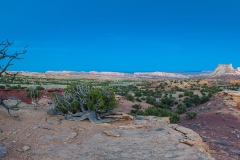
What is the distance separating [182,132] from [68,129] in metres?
4.18

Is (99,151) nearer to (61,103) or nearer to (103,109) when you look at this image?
(103,109)

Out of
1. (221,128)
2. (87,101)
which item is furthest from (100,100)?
(221,128)

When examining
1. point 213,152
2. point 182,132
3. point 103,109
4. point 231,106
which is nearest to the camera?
point 213,152

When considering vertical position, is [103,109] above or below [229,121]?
above

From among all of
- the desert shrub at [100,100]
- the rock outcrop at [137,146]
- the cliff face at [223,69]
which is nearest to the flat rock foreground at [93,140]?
the rock outcrop at [137,146]

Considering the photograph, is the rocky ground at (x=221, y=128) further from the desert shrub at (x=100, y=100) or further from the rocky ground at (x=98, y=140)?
the desert shrub at (x=100, y=100)

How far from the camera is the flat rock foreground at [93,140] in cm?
834

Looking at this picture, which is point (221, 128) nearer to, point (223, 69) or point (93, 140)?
point (93, 140)

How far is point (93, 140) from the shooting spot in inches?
390

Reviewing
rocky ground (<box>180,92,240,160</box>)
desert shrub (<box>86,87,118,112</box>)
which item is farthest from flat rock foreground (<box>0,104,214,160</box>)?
A: rocky ground (<box>180,92,240,160</box>)

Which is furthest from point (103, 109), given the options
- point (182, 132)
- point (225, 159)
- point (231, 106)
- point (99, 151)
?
point (231, 106)

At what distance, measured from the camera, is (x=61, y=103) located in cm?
1414

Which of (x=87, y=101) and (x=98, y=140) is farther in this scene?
(x=87, y=101)

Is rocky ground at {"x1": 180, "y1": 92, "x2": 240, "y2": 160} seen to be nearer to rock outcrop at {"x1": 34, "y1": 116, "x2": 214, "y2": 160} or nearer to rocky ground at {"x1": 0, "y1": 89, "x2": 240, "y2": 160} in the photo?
rocky ground at {"x1": 0, "y1": 89, "x2": 240, "y2": 160}
